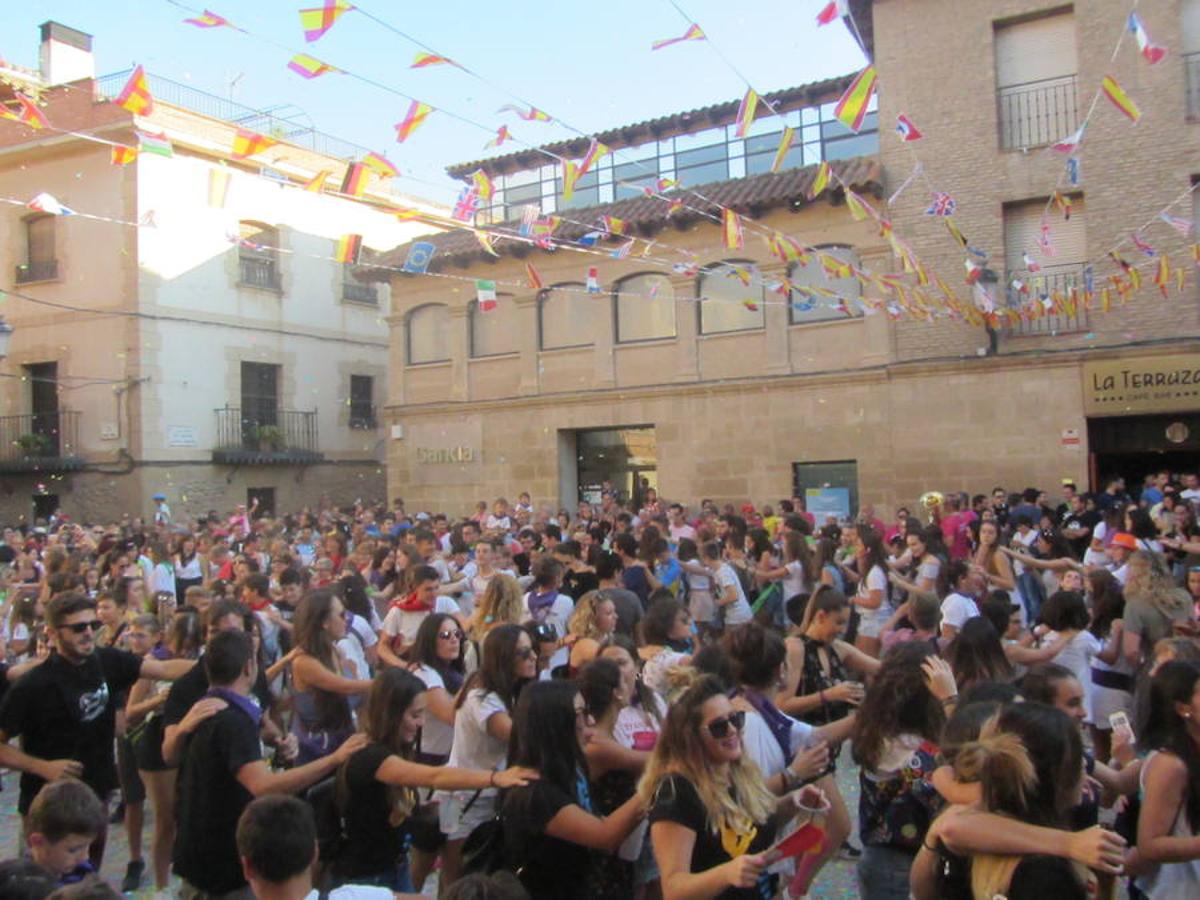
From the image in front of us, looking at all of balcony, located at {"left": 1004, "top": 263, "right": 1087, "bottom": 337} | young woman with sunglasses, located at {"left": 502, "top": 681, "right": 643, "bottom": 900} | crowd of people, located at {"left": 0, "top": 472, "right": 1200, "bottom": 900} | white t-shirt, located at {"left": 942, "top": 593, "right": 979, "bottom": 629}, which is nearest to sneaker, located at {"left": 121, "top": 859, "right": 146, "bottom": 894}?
crowd of people, located at {"left": 0, "top": 472, "right": 1200, "bottom": 900}

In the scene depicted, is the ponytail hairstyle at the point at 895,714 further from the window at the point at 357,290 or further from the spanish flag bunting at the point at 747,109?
the window at the point at 357,290

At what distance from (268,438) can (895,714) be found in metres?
22.3

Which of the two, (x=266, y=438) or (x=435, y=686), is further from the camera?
(x=266, y=438)

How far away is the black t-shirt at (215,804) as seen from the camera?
3660 millimetres

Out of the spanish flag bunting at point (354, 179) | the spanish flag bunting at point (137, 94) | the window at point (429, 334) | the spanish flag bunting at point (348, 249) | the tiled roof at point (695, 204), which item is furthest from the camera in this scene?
the window at point (429, 334)

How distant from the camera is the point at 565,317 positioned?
19281mm

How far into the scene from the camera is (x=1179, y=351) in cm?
1383

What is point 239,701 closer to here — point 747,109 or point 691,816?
point 691,816

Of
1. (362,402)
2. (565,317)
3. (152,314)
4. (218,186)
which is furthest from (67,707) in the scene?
(362,402)

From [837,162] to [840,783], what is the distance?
11854 mm

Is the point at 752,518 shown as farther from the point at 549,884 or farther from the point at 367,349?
the point at 367,349

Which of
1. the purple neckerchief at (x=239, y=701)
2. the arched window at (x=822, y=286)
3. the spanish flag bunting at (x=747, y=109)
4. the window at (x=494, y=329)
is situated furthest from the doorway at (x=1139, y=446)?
the purple neckerchief at (x=239, y=701)

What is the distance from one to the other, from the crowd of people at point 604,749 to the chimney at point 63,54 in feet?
65.2

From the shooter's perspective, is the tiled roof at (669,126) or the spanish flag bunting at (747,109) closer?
the spanish flag bunting at (747,109)
